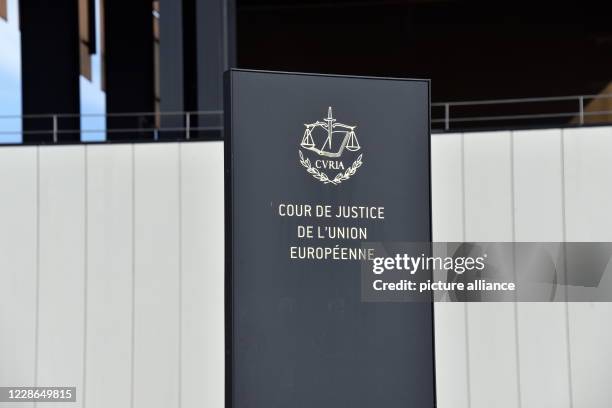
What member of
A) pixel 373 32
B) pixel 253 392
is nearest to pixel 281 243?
pixel 253 392

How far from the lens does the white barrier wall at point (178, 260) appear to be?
41.4 ft

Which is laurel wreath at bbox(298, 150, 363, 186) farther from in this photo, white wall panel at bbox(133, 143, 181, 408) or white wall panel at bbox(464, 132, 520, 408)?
white wall panel at bbox(133, 143, 181, 408)

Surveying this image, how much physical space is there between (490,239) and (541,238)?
1.99 feet

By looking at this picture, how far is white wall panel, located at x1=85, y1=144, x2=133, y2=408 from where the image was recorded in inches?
514

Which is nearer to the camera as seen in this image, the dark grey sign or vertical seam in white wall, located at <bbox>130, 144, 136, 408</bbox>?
the dark grey sign

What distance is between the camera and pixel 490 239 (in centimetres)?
1270

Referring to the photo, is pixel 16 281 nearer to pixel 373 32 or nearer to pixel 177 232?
pixel 177 232

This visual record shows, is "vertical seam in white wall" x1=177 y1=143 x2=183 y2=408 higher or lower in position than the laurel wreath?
lower

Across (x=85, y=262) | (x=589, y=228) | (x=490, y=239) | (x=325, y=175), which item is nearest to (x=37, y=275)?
(x=85, y=262)

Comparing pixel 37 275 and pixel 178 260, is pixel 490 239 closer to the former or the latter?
pixel 178 260

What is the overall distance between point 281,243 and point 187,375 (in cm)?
590

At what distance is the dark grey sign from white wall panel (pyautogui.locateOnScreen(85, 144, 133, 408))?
5.71 m

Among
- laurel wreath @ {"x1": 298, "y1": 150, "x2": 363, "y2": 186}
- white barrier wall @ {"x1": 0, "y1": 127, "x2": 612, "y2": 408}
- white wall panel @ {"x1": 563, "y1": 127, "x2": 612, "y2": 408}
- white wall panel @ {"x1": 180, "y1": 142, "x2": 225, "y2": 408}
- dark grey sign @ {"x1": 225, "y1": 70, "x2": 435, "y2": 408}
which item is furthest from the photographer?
white wall panel @ {"x1": 180, "y1": 142, "x2": 225, "y2": 408}

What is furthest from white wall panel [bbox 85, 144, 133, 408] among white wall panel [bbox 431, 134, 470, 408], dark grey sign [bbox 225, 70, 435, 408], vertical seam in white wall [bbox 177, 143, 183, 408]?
dark grey sign [bbox 225, 70, 435, 408]
